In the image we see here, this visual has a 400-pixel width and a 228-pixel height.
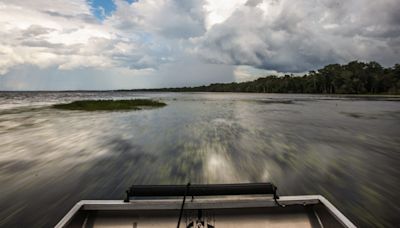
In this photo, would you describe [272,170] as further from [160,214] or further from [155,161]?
[160,214]

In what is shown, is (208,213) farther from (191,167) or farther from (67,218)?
(191,167)

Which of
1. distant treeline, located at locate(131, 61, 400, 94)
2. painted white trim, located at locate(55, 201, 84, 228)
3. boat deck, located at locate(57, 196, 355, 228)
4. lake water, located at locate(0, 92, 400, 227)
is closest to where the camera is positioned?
painted white trim, located at locate(55, 201, 84, 228)

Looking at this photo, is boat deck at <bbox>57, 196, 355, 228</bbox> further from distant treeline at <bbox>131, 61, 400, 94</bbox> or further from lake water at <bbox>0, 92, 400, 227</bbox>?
distant treeline at <bbox>131, 61, 400, 94</bbox>

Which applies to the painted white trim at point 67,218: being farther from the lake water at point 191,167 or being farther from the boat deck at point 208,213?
the lake water at point 191,167

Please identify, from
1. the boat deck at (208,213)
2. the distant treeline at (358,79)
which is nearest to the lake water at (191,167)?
the boat deck at (208,213)

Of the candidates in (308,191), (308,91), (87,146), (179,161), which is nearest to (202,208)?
(308,191)

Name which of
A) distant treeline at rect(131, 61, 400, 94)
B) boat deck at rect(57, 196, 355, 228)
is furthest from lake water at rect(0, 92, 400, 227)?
A: distant treeline at rect(131, 61, 400, 94)

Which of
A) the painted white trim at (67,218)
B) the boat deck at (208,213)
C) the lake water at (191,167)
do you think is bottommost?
the lake water at (191,167)

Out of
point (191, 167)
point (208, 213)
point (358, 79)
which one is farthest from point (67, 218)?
point (358, 79)

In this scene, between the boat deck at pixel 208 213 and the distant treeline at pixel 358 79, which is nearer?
the boat deck at pixel 208 213

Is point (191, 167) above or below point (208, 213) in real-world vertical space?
below

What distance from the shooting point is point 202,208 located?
4.35 m

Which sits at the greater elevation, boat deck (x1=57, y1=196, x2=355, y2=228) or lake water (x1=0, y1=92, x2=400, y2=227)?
boat deck (x1=57, y1=196, x2=355, y2=228)

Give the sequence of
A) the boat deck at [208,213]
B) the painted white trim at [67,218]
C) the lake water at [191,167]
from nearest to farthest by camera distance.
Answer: the painted white trim at [67,218] → the boat deck at [208,213] → the lake water at [191,167]
